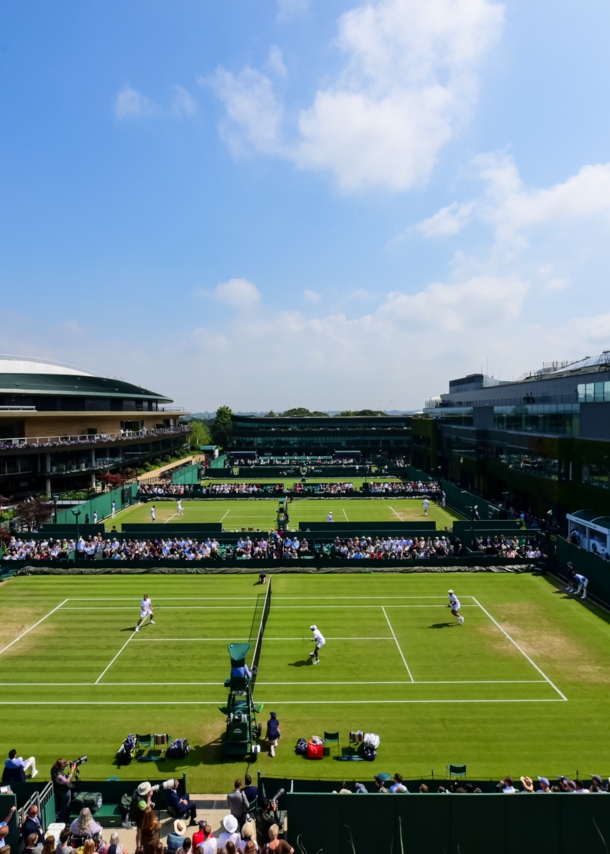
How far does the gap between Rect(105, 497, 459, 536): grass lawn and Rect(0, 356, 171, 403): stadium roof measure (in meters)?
19.2

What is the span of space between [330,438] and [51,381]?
181ft

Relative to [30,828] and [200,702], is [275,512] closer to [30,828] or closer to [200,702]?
[200,702]

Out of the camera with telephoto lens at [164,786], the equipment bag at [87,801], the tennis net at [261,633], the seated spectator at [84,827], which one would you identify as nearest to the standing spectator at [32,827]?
the seated spectator at [84,827]

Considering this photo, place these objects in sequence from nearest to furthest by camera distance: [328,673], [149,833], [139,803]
A: [149,833] → [139,803] → [328,673]

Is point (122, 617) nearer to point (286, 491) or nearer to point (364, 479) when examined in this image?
point (286, 491)

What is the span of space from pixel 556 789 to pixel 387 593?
53.8 ft

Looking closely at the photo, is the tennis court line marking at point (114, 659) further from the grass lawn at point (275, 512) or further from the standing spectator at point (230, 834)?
the grass lawn at point (275, 512)

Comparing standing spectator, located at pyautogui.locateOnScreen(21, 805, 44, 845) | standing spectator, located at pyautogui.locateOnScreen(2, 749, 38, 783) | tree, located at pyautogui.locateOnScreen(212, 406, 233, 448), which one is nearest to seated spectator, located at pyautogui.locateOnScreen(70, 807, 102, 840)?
standing spectator, located at pyautogui.locateOnScreen(21, 805, 44, 845)

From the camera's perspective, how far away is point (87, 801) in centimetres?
1100

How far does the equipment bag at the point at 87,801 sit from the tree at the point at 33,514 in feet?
107

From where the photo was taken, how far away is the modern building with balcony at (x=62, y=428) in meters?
54.4

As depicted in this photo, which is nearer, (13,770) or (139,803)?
(139,803)

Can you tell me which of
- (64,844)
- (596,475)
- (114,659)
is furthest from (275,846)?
(596,475)

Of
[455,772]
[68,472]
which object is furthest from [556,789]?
[68,472]
